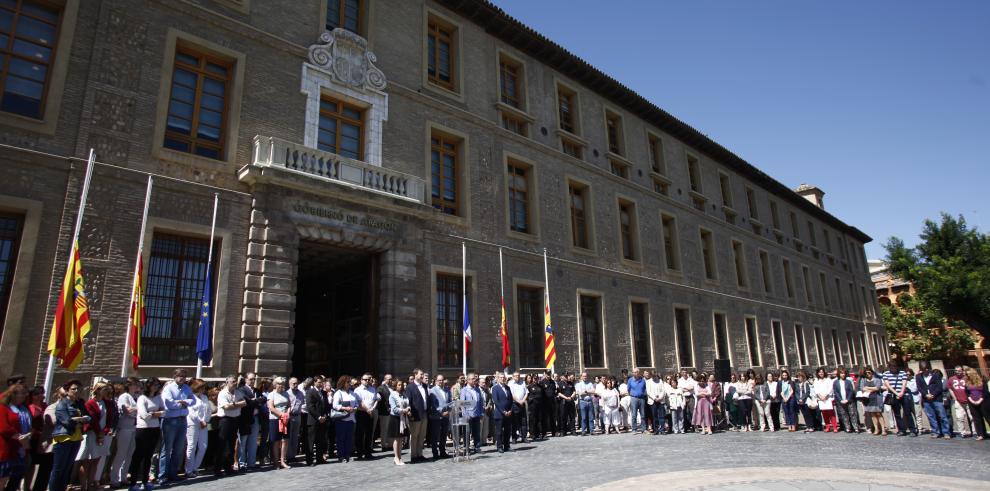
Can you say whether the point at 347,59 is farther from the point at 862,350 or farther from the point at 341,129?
the point at 862,350

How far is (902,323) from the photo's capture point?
4644 centimetres

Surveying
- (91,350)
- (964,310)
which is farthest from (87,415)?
(964,310)

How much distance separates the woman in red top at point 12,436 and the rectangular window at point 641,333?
18178 mm

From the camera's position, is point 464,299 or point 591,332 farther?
point 591,332

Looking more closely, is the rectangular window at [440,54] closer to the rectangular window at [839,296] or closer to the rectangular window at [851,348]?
the rectangular window at [839,296]

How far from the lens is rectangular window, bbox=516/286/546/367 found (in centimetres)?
1789

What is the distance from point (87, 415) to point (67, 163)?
5.27m

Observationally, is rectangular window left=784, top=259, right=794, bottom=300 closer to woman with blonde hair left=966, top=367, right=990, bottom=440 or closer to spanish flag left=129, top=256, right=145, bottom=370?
woman with blonde hair left=966, top=367, right=990, bottom=440

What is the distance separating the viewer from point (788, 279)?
34062 mm

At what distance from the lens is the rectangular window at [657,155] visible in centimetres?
2639

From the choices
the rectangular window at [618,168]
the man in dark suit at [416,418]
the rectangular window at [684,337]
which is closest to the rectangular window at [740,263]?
the rectangular window at [684,337]

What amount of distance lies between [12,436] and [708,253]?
26.6 meters


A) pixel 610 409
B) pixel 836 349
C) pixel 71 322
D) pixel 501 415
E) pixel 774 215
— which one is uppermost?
pixel 774 215

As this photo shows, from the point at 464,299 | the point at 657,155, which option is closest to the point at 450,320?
the point at 464,299
